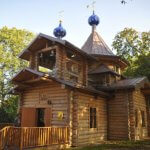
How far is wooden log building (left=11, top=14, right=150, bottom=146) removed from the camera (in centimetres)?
1264

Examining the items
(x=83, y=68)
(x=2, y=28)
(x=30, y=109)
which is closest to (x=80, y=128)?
(x=30, y=109)

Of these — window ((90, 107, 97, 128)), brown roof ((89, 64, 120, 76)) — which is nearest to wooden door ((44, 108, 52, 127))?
window ((90, 107, 97, 128))

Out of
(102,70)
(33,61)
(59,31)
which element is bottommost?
(102,70)

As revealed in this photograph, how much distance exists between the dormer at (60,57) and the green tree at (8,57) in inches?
551

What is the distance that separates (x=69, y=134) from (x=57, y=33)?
40.9ft

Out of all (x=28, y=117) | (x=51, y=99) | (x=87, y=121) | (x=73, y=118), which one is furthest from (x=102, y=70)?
(x=28, y=117)

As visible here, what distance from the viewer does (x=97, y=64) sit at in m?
18.8

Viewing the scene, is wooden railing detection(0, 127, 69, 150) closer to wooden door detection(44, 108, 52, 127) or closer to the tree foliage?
wooden door detection(44, 108, 52, 127)

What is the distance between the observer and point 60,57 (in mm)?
13969

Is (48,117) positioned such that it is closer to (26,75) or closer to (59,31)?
(26,75)

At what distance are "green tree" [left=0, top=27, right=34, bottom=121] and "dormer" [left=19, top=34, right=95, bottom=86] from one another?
45.9 ft

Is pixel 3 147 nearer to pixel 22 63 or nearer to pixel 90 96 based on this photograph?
pixel 90 96

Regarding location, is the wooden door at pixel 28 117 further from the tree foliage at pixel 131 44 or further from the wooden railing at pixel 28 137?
the tree foliage at pixel 131 44

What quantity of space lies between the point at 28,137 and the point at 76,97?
12.8 feet
